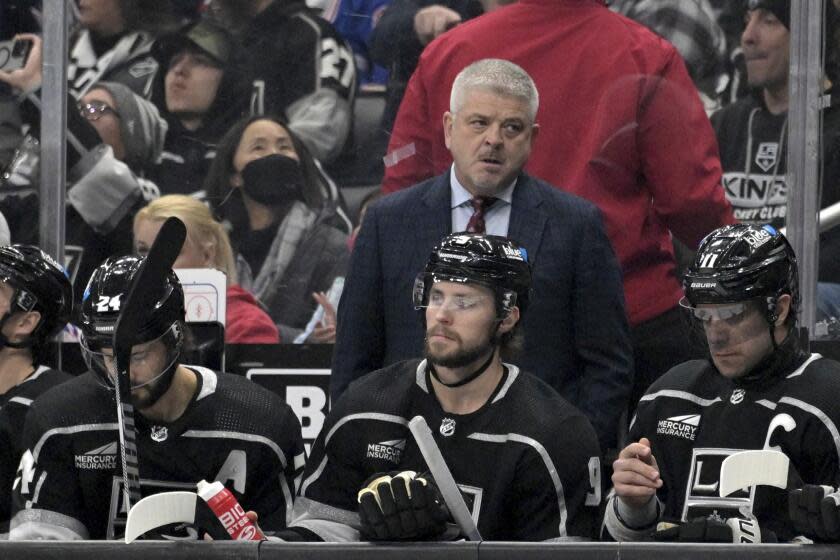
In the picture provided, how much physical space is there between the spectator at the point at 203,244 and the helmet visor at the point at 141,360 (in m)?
0.71

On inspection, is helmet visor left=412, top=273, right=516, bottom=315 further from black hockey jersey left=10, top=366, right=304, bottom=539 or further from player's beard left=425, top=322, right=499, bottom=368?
black hockey jersey left=10, top=366, right=304, bottom=539

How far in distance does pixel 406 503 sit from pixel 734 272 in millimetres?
1033

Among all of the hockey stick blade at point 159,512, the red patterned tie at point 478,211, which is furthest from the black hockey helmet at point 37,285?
the hockey stick blade at point 159,512

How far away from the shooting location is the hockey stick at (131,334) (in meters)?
3.26

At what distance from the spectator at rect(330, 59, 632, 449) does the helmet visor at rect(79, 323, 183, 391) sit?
1.64ft

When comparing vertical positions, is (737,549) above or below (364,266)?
below

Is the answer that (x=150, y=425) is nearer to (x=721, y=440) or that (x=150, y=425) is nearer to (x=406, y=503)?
(x=406, y=503)

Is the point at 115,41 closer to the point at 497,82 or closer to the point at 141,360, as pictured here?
the point at 497,82

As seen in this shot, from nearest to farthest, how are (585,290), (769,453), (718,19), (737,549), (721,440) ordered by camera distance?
1. (737,549)
2. (769,453)
3. (721,440)
4. (585,290)
5. (718,19)

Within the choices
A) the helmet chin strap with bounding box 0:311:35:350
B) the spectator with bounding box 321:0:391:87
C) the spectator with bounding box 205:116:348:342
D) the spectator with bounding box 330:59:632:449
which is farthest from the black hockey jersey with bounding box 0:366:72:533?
the spectator with bounding box 321:0:391:87

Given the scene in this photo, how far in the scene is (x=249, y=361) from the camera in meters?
4.30

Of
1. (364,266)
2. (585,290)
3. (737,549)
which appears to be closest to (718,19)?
(585,290)

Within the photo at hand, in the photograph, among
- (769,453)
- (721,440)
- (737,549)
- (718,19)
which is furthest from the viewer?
(718,19)

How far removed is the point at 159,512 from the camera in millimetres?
2824
